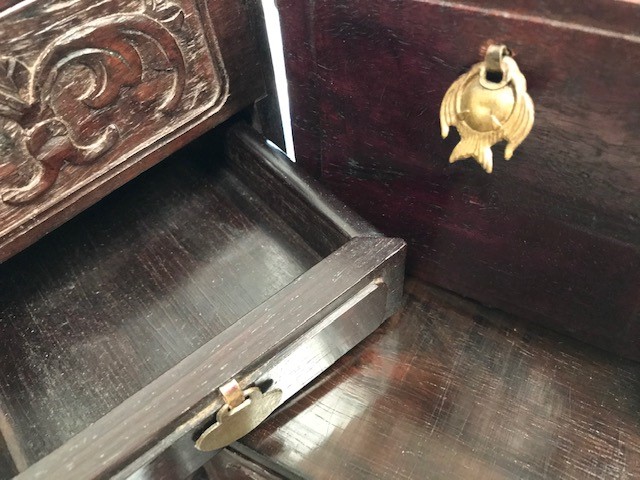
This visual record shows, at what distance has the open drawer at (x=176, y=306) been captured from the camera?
0.45 metres

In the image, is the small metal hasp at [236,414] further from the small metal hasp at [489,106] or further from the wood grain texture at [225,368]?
the small metal hasp at [489,106]

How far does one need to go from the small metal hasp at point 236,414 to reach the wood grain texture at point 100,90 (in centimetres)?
23

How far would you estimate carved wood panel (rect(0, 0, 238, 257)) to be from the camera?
44cm

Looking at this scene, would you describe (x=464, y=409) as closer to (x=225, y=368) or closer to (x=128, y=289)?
(x=225, y=368)

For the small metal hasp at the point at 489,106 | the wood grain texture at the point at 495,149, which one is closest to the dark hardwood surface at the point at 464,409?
the wood grain texture at the point at 495,149

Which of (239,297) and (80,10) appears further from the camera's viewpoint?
(239,297)

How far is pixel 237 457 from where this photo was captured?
551 mm

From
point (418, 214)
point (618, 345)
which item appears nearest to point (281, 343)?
point (418, 214)

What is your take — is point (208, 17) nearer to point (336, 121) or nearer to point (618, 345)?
point (336, 121)

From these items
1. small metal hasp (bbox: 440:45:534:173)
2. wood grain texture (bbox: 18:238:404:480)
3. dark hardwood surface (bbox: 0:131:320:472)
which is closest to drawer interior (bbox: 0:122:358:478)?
dark hardwood surface (bbox: 0:131:320:472)

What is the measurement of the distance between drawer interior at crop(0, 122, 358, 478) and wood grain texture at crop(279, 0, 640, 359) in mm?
116

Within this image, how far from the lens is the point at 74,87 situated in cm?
48

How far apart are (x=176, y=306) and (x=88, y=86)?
0.24m

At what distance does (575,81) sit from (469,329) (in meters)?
0.30
